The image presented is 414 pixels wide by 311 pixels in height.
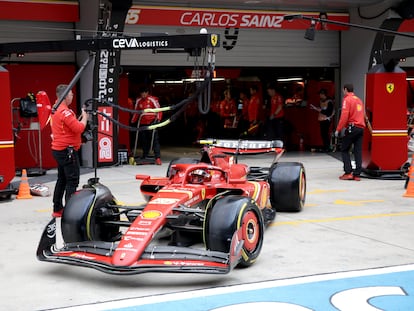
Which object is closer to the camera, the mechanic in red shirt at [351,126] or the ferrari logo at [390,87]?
the mechanic in red shirt at [351,126]

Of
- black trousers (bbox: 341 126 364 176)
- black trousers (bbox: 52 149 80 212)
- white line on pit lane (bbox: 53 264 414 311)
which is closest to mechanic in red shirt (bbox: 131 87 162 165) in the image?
black trousers (bbox: 341 126 364 176)

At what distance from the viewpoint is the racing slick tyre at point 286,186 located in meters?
8.98

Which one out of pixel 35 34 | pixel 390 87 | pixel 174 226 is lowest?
pixel 174 226

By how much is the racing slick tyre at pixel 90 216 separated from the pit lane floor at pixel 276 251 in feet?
1.21

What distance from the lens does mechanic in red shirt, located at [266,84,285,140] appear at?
18.8 meters

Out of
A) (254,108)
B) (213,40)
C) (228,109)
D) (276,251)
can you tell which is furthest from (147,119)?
(276,251)

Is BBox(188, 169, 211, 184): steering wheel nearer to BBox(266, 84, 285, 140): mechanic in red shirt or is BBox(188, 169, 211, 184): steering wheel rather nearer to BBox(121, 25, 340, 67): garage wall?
BBox(121, 25, 340, 67): garage wall

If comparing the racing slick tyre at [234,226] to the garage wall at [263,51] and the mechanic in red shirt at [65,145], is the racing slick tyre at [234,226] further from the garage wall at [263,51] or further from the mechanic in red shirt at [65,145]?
the garage wall at [263,51]

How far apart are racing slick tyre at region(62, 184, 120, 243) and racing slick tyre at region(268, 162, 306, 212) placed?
8.83 feet

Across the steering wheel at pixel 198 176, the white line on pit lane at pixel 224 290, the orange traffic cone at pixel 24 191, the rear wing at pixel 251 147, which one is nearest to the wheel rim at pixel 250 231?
the white line on pit lane at pixel 224 290

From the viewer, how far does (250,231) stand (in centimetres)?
650

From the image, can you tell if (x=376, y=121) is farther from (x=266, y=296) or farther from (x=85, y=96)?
(x=266, y=296)

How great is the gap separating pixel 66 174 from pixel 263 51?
34.3ft

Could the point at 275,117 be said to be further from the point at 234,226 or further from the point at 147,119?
the point at 234,226
